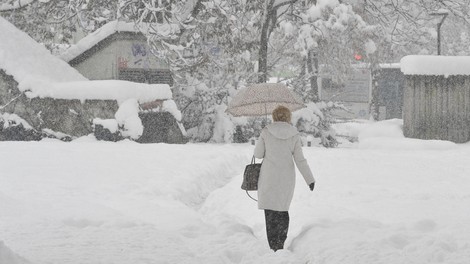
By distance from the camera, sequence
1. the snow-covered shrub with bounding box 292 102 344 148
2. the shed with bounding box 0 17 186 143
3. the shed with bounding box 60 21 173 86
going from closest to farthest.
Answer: the shed with bounding box 0 17 186 143 → the shed with bounding box 60 21 173 86 → the snow-covered shrub with bounding box 292 102 344 148

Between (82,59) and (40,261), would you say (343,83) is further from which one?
(40,261)

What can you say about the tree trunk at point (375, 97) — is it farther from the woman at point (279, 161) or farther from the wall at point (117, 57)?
the woman at point (279, 161)

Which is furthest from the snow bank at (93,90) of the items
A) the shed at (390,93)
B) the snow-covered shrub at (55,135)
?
the shed at (390,93)

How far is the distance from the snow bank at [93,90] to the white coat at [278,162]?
33.1ft

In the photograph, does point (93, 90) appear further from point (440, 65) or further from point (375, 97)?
point (375, 97)

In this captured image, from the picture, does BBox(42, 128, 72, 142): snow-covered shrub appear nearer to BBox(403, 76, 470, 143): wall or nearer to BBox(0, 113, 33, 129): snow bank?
BBox(0, 113, 33, 129): snow bank

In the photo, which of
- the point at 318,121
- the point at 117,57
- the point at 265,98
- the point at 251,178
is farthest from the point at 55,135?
the point at 251,178

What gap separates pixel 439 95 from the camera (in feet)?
63.7

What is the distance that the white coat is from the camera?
289 inches

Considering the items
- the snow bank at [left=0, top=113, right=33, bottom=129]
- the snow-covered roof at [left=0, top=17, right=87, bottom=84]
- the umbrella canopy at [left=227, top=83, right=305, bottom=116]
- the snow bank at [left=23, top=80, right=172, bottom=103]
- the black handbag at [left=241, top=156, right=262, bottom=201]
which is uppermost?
the snow-covered roof at [left=0, top=17, right=87, bottom=84]

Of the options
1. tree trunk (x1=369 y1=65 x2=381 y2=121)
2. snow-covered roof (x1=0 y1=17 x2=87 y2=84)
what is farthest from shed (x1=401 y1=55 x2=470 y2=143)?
tree trunk (x1=369 y1=65 x2=381 y2=121)

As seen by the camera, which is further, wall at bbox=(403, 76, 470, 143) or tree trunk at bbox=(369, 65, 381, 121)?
tree trunk at bbox=(369, 65, 381, 121)

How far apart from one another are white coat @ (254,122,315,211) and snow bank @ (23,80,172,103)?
1009 cm

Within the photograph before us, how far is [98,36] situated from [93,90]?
9.45 ft
